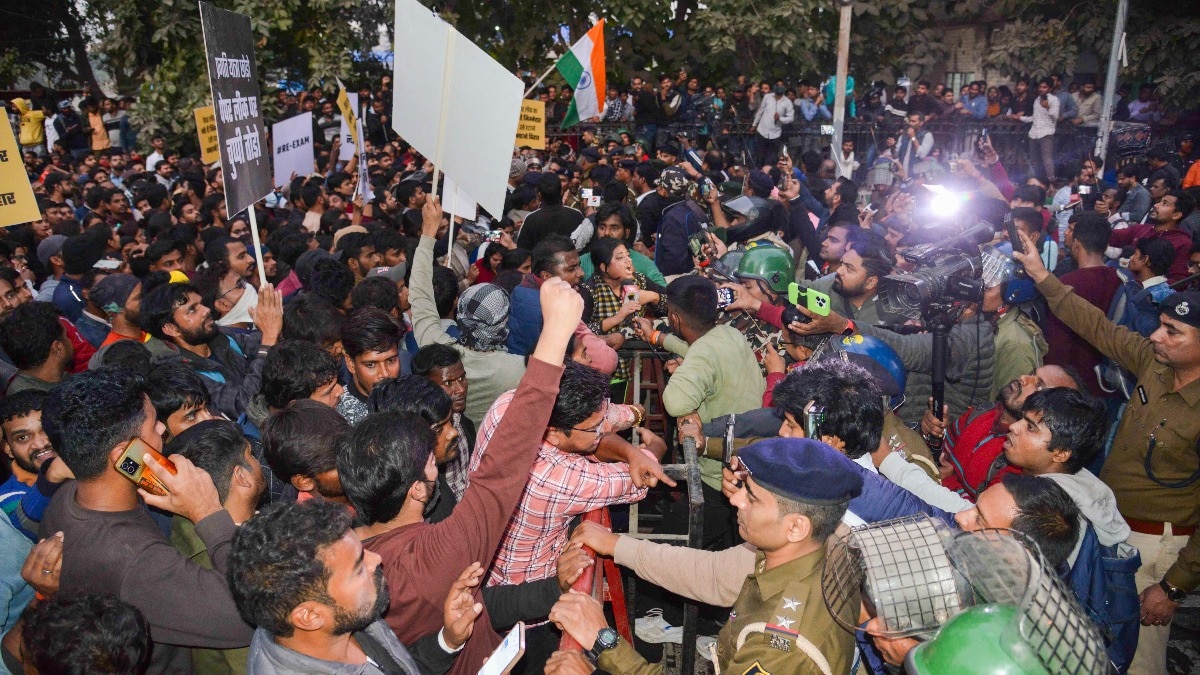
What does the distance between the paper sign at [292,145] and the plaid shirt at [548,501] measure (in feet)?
21.9

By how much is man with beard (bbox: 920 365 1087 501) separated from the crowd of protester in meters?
0.02

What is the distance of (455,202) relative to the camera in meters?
5.37

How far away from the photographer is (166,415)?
354cm

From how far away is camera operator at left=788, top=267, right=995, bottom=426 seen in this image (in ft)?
14.8

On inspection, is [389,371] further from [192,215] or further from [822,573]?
[192,215]

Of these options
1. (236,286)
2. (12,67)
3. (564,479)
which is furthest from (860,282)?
(12,67)

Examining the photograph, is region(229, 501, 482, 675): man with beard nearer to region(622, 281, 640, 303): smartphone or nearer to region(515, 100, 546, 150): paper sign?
region(622, 281, 640, 303): smartphone

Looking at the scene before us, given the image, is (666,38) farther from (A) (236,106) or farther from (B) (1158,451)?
(B) (1158,451)

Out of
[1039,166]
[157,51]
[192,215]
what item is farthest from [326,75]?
[1039,166]

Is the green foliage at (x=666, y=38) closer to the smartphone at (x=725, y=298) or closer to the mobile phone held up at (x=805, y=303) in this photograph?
the smartphone at (x=725, y=298)

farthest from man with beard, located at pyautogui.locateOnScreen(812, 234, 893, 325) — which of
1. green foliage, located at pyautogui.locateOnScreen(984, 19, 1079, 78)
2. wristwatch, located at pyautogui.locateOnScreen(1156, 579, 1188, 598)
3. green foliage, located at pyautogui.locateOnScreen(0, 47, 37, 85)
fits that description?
green foliage, located at pyautogui.locateOnScreen(0, 47, 37, 85)

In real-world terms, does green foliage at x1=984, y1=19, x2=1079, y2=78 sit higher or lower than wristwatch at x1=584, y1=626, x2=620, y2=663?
higher

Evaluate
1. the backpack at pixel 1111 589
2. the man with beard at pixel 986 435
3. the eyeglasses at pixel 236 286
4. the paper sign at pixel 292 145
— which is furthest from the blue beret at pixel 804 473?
the paper sign at pixel 292 145

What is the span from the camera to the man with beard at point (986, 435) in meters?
3.71
